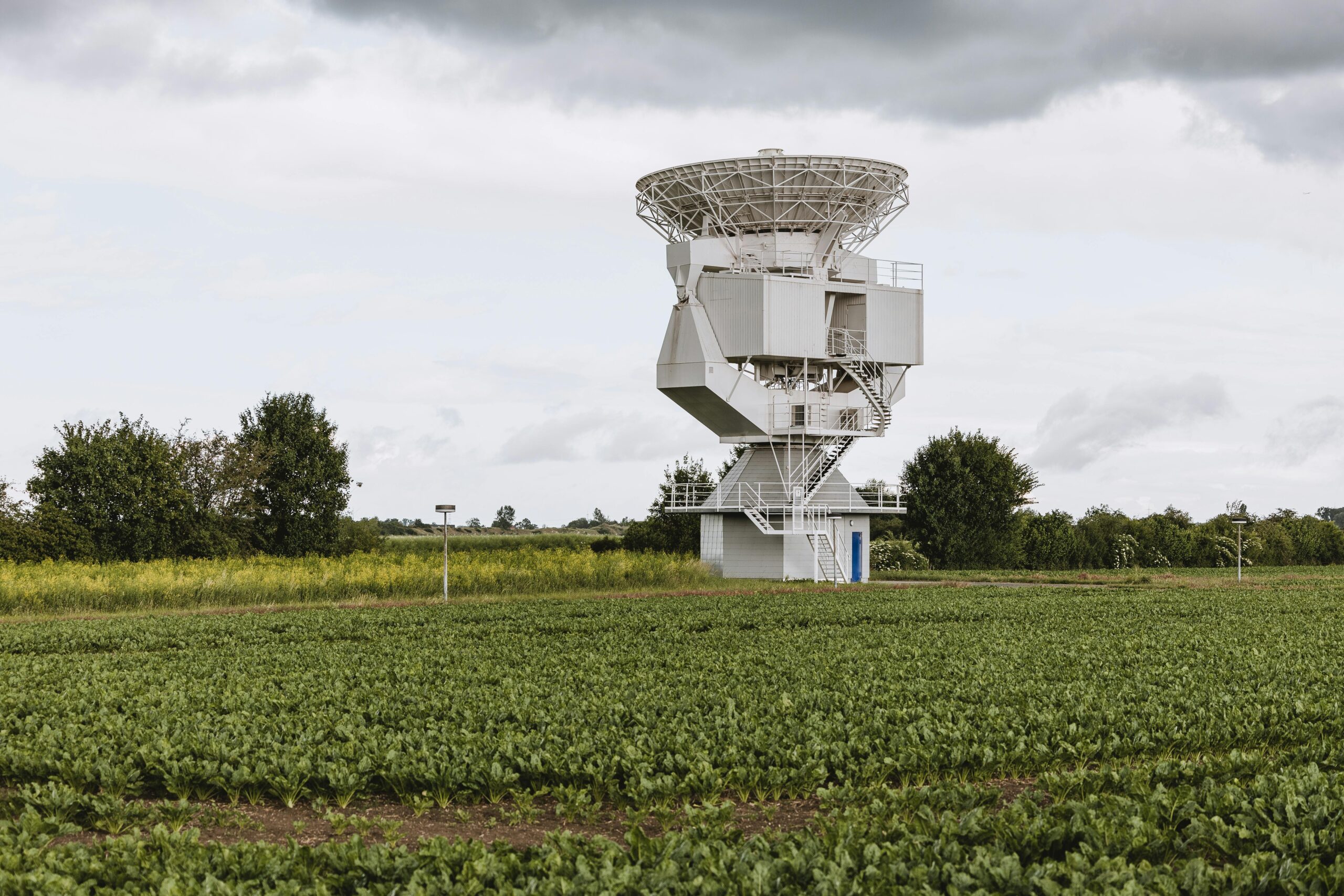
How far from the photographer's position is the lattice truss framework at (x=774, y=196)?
43844 mm

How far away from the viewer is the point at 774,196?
44469 mm

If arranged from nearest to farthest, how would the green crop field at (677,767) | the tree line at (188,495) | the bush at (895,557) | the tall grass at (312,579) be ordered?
1. the green crop field at (677,767)
2. the tall grass at (312,579)
3. the tree line at (188,495)
4. the bush at (895,557)

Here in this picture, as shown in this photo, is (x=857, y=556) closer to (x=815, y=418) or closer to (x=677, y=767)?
(x=815, y=418)

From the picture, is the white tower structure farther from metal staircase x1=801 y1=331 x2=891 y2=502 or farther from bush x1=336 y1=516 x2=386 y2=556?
bush x1=336 y1=516 x2=386 y2=556

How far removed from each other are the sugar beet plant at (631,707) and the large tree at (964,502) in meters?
34.8

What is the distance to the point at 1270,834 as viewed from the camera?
927cm

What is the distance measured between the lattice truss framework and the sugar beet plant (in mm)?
21921

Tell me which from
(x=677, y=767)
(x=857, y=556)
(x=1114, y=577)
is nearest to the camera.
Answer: (x=677, y=767)

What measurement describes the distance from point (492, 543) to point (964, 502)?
3206 centimetres

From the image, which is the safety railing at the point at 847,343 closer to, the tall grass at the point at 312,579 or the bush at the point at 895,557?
the tall grass at the point at 312,579

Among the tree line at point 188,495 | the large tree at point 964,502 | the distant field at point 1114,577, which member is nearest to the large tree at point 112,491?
the tree line at point 188,495

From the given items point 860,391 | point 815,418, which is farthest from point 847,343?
point 815,418

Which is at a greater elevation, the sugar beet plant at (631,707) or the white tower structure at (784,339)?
the white tower structure at (784,339)

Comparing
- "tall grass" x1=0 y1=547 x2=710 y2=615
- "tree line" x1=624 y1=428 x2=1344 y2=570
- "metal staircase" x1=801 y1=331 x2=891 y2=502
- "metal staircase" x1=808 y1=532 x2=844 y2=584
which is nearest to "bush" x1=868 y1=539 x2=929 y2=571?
"tree line" x1=624 y1=428 x2=1344 y2=570
